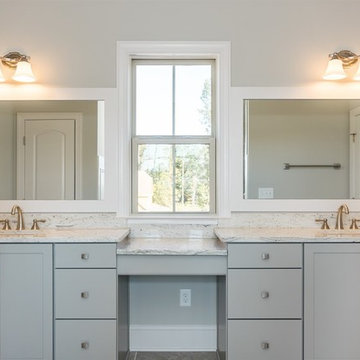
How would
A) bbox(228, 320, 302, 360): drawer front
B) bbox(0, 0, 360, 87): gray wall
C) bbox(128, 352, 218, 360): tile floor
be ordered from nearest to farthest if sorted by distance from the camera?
bbox(228, 320, 302, 360): drawer front, bbox(128, 352, 218, 360): tile floor, bbox(0, 0, 360, 87): gray wall

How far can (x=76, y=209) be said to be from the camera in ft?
7.78

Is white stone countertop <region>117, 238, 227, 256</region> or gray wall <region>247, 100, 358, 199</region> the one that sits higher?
gray wall <region>247, 100, 358, 199</region>

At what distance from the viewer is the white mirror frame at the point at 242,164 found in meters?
2.36

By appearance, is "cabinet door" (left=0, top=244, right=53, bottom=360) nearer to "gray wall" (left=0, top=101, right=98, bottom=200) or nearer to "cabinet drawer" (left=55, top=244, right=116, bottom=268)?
"cabinet drawer" (left=55, top=244, right=116, bottom=268)

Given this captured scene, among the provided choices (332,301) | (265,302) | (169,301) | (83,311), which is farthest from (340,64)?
(83,311)

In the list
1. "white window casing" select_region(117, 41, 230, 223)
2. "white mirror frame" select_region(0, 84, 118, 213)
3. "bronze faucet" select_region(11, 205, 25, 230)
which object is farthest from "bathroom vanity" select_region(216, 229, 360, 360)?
"bronze faucet" select_region(11, 205, 25, 230)

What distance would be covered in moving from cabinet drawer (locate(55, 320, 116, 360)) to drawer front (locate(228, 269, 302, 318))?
74 centimetres

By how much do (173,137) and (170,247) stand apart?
86 cm

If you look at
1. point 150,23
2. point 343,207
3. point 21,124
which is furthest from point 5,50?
point 343,207

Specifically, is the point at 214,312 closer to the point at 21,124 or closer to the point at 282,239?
the point at 282,239

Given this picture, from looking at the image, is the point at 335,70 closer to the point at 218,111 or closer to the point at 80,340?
the point at 218,111

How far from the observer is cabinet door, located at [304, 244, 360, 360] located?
1865mm

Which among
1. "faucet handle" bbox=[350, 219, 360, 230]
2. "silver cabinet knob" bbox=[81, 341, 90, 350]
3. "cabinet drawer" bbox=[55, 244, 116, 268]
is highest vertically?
"faucet handle" bbox=[350, 219, 360, 230]

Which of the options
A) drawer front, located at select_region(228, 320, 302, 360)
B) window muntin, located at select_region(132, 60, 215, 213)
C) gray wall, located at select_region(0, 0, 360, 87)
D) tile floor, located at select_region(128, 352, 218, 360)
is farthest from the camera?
window muntin, located at select_region(132, 60, 215, 213)
